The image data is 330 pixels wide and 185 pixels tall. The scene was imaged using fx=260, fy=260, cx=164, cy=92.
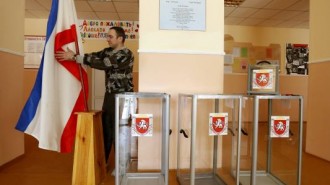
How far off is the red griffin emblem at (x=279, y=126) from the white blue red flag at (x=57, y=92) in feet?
4.57

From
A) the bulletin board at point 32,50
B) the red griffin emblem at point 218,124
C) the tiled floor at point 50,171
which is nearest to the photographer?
the red griffin emblem at point 218,124

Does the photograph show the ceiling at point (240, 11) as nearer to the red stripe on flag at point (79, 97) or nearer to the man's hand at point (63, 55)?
the red stripe on flag at point (79, 97)

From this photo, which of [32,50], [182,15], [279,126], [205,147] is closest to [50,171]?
[205,147]

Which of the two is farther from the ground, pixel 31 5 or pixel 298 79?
pixel 31 5

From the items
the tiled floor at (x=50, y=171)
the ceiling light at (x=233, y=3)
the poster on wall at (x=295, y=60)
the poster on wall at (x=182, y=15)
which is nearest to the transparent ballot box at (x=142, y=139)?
the tiled floor at (x=50, y=171)

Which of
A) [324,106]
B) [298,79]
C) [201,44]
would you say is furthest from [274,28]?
[201,44]

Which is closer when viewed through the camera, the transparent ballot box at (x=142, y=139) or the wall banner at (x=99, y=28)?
the transparent ballot box at (x=142, y=139)

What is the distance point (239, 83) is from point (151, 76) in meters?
3.52

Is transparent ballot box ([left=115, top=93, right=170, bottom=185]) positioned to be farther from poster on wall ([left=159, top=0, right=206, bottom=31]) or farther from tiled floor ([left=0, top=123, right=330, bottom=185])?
poster on wall ([left=159, top=0, right=206, bottom=31])

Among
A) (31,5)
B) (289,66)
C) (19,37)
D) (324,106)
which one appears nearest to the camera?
(19,37)

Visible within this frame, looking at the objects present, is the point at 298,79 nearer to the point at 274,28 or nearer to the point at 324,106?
the point at 274,28

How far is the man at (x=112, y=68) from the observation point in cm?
205

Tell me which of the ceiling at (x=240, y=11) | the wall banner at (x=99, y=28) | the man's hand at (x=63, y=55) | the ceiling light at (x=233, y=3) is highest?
the ceiling light at (x=233, y=3)

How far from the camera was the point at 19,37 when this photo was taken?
2521mm
